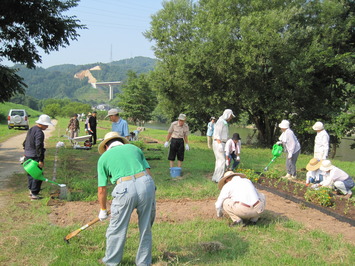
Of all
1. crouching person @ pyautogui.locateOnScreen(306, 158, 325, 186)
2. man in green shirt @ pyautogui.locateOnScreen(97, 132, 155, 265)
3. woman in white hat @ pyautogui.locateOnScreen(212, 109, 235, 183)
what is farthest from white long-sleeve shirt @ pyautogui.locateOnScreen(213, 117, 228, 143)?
man in green shirt @ pyautogui.locateOnScreen(97, 132, 155, 265)

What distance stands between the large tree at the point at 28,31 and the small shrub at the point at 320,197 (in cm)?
850

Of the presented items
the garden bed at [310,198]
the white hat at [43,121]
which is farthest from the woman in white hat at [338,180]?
the white hat at [43,121]

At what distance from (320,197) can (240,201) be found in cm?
245

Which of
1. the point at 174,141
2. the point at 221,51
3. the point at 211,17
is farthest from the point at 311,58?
the point at 174,141

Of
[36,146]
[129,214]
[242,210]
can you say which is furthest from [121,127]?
[129,214]

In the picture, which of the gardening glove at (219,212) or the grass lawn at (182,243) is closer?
the grass lawn at (182,243)

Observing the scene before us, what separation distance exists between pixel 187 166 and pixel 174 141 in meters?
2.19

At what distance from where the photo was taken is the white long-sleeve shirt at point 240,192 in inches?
213

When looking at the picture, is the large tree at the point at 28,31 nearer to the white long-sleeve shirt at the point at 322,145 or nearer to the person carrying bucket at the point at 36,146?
the person carrying bucket at the point at 36,146

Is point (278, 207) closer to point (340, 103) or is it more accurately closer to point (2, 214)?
point (2, 214)

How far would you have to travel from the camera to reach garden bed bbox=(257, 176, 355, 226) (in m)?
6.34

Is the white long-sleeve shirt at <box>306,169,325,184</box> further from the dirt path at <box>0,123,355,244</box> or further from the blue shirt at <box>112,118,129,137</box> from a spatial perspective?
the blue shirt at <box>112,118,129,137</box>

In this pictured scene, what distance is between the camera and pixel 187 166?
11.4 meters

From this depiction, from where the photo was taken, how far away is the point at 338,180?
7.96 m
